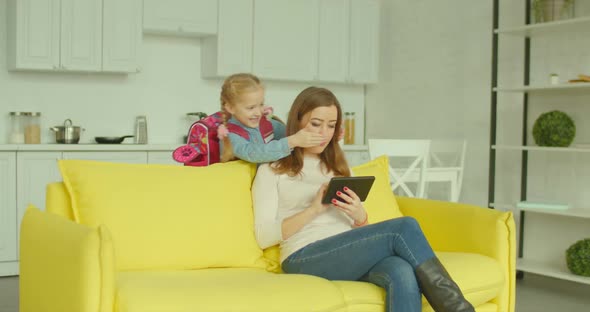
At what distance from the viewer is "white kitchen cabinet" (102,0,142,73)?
554 cm

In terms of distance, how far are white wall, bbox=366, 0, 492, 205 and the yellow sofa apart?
2.68 m

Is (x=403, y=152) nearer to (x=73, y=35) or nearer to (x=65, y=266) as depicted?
(x=73, y=35)

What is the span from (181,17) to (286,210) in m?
3.32

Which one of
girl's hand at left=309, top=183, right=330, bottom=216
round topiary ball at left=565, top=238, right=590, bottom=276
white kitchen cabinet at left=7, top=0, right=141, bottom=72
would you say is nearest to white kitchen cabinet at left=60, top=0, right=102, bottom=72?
white kitchen cabinet at left=7, top=0, right=141, bottom=72

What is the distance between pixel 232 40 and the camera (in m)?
6.04

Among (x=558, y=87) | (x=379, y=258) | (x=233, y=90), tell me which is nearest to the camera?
(x=379, y=258)

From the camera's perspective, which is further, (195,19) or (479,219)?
(195,19)

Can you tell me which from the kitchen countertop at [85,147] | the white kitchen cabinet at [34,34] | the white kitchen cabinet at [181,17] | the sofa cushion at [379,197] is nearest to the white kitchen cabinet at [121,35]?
the white kitchen cabinet at [181,17]

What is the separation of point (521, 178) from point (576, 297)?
100 centimetres

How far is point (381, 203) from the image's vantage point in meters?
3.21

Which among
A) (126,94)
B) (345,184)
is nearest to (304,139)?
(345,184)

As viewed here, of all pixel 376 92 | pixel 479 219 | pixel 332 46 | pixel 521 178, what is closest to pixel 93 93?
pixel 332 46

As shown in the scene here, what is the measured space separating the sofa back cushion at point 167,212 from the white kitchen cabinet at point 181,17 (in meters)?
3.09

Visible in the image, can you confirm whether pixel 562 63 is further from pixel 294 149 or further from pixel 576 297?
pixel 294 149
